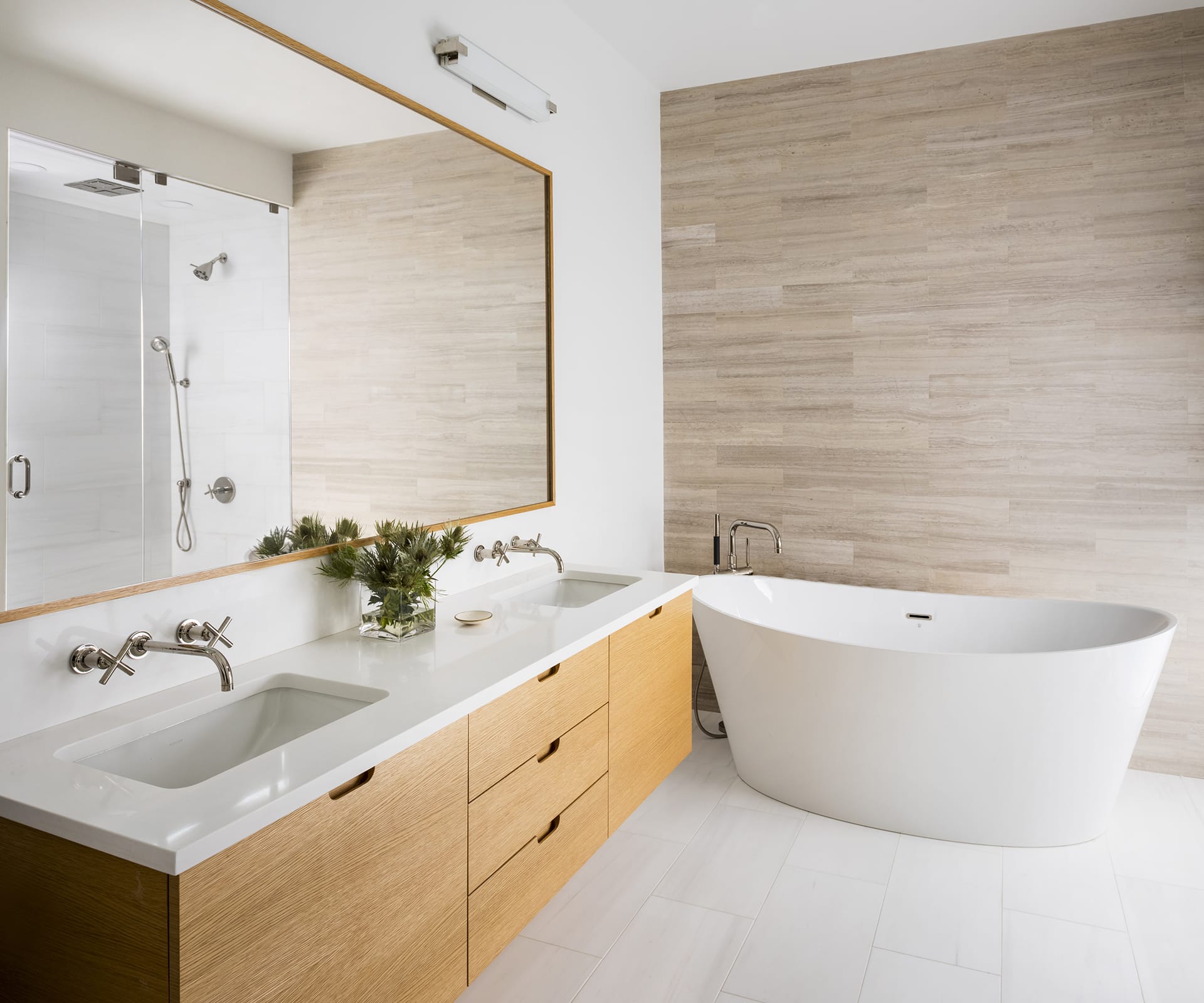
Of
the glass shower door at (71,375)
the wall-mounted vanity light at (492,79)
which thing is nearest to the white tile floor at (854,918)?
the glass shower door at (71,375)

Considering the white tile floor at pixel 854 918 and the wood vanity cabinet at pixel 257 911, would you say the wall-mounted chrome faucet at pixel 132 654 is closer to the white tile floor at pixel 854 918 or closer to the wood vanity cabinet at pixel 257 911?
the wood vanity cabinet at pixel 257 911

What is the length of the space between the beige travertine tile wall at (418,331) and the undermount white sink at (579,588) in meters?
0.29

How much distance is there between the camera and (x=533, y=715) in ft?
6.03

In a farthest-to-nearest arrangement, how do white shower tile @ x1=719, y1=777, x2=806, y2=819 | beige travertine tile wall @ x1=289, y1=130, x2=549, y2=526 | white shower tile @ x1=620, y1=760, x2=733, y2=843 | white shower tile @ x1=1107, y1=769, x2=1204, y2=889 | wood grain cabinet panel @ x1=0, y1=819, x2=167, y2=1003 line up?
white shower tile @ x1=719, y1=777, x2=806, y2=819
white shower tile @ x1=620, y1=760, x2=733, y2=843
white shower tile @ x1=1107, y1=769, x2=1204, y2=889
beige travertine tile wall @ x1=289, y1=130, x2=549, y2=526
wood grain cabinet panel @ x1=0, y1=819, x2=167, y2=1003

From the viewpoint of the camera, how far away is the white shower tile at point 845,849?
8.21ft

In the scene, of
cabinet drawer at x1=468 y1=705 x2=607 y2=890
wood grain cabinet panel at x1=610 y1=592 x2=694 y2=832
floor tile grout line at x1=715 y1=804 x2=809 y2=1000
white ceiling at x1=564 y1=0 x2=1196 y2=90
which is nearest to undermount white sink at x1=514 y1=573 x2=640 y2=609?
wood grain cabinet panel at x1=610 y1=592 x2=694 y2=832

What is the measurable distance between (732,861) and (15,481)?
2117 mm

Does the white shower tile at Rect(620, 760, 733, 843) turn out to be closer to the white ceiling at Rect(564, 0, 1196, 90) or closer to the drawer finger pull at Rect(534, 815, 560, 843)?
the drawer finger pull at Rect(534, 815, 560, 843)

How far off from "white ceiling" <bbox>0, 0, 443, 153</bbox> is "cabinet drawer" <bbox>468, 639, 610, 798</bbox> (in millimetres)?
1253

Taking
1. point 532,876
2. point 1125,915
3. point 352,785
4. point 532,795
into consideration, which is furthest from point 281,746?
point 1125,915

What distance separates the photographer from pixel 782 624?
3504 millimetres

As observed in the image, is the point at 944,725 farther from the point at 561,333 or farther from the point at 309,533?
the point at 309,533

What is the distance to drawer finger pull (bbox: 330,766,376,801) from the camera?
1294 mm

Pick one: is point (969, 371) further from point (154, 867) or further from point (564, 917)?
point (154, 867)
